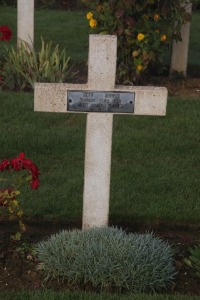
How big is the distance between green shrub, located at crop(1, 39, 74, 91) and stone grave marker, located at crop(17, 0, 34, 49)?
0.60 meters

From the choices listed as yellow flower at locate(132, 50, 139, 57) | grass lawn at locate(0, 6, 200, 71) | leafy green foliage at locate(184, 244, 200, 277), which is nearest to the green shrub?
yellow flower at locate(132, 50, 139, 57)

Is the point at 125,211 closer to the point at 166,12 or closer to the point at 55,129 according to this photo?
the point at 55,129

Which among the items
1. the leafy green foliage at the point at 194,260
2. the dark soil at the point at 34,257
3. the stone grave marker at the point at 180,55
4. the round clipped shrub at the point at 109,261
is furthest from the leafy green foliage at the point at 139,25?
the round clipped shrub at the point at 109,261

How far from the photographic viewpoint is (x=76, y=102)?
16.5 ft

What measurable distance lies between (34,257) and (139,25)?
427 centimetres

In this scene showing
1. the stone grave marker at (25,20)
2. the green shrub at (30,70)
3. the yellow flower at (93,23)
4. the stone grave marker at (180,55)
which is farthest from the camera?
the stone grave marker at (180,55)

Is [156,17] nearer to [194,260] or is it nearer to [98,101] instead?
[98,101]

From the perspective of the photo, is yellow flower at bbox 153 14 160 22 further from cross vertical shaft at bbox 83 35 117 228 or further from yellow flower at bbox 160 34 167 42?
cross vertical shaft at bbox 83 35 117 228

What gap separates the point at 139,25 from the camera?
28.9 feet

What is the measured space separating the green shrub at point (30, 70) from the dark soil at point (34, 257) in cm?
337

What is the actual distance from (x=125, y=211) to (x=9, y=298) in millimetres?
1527

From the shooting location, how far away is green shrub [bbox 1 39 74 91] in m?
8.83

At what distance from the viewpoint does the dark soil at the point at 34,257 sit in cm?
480

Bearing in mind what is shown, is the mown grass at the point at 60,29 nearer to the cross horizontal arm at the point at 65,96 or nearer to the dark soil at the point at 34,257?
the dark soil at the point at 34,257
